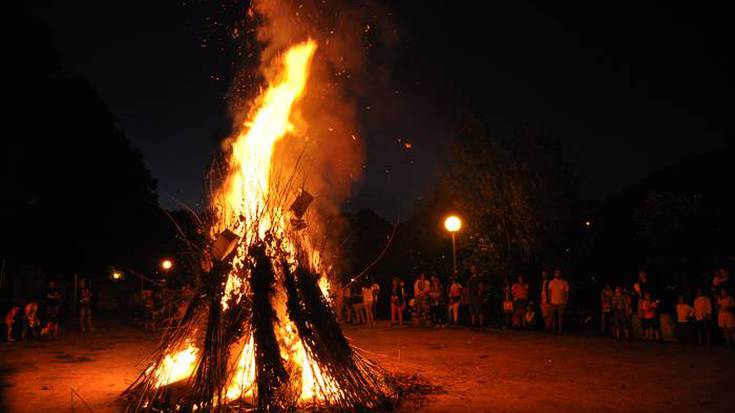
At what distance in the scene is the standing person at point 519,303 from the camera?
15641 mm

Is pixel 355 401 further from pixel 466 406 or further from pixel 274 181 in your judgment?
pixel 274 181

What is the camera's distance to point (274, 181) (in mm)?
7727

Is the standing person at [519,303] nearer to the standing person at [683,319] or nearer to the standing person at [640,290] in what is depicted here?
the standing person at [640,290]

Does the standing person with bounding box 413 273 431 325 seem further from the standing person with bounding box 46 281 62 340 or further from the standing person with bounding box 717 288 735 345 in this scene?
the standing person with bounding box 46 281 62 340

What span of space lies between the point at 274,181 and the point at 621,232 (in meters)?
17.4

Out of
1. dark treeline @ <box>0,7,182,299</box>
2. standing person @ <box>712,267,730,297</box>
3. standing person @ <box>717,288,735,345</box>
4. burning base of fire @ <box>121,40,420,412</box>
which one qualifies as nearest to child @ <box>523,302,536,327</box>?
standing person @ <box>712,267,730,297</box>

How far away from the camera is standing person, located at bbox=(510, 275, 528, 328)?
51.3 feet

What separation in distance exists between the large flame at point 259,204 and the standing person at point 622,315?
8279 millimetres

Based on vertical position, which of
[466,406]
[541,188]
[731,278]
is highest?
[541,188]

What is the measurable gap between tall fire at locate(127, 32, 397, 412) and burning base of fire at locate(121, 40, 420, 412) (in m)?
0.01

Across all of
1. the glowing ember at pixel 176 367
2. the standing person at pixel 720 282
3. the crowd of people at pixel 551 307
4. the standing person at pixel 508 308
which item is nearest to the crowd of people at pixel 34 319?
the crowd of people at pixel 551 307

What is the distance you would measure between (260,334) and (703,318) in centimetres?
986

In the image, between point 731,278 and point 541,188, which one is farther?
point 541,188

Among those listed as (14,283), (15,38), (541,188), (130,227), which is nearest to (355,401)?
(541,188)
